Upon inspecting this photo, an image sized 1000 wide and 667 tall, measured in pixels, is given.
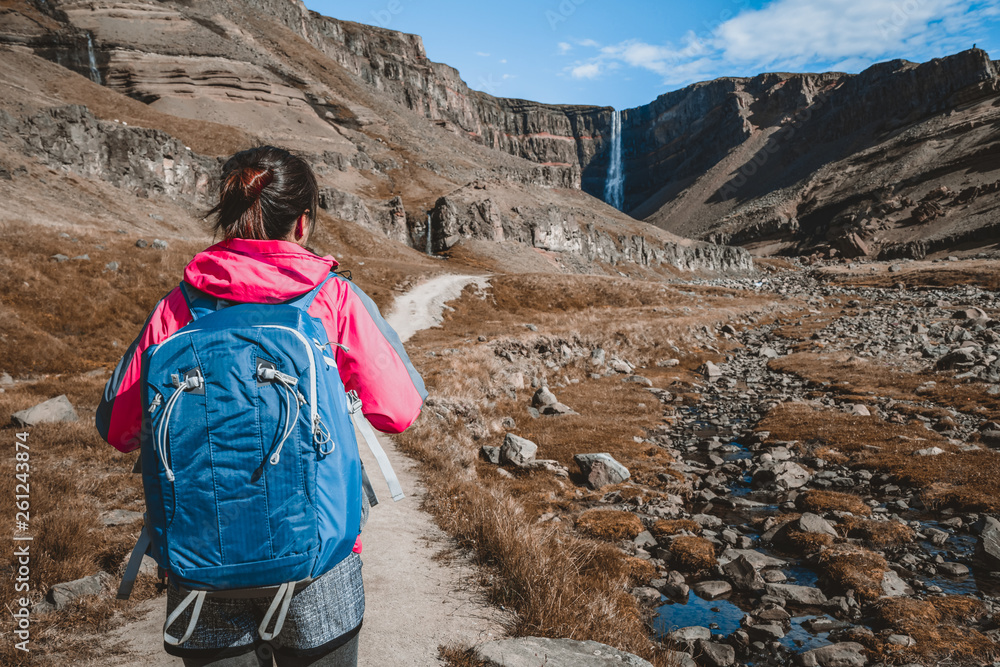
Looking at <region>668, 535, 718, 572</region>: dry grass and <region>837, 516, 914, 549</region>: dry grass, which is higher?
<region>837, 516, 914, 549</region>: dry grass

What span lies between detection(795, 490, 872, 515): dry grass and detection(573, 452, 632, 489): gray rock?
325cm

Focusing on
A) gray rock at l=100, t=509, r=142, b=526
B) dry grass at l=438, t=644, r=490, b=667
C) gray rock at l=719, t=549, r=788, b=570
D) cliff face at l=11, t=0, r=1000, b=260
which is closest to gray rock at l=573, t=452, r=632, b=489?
gray rock at l=719, t=549, r=788, b=570

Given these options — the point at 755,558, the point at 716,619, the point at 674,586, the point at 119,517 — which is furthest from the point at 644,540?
the point at 119,517

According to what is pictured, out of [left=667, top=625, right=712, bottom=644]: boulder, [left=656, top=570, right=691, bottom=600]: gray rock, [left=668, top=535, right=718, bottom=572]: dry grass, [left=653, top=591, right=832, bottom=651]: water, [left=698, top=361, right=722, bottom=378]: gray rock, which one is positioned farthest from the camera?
[left=698, top=361, right=722, bottom=378]: gray rock

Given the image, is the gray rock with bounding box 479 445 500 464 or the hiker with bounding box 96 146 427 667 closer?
the hiker with bounding box 96 146 427 667

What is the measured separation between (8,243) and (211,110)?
7729cm

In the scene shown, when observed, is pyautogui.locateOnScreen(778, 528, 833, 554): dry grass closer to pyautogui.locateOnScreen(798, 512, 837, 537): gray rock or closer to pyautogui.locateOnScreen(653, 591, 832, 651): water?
pyautogui.locateOnScreen(798, 512, 837, 537): gray rock

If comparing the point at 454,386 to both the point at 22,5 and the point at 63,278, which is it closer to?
the point at 63,278

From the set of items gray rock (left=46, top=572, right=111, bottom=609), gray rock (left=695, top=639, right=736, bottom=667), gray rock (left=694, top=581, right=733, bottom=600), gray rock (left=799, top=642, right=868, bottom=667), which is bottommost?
gray rock (left=694, top=581, right=733, bottom=600)

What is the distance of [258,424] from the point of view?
67.9 inches

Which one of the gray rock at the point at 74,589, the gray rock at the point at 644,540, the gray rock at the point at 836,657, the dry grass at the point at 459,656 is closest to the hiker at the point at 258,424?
the dry grass at the point at 459,656

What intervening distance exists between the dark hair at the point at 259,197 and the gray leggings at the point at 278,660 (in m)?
1.72

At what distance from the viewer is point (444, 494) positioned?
278 inches

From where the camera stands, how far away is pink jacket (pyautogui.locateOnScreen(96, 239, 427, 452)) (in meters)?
1.99
